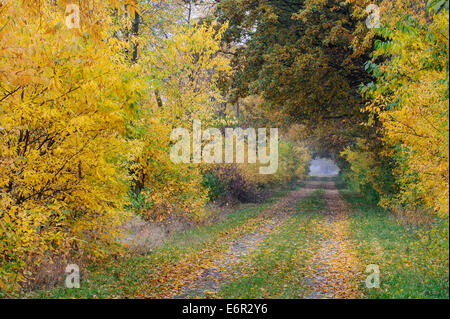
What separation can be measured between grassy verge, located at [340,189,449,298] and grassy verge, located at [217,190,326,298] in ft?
4.34

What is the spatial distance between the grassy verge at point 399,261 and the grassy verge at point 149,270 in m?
3.87

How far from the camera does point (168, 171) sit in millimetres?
12219

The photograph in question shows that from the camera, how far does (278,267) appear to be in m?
8.42

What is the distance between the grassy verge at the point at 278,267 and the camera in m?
6.69

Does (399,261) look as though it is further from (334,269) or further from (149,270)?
(149,270)

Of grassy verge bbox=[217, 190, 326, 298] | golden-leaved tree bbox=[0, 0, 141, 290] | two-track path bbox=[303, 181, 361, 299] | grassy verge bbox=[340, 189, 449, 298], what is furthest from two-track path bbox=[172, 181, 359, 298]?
golden-leaved tree bbox=[0, 0, 141, 290]

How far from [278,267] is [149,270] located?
2.89 metres

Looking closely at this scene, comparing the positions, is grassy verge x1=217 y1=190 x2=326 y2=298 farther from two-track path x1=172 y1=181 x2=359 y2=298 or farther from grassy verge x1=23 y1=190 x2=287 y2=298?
grassy verge x1=23 y1=190 x2=287 y2=298

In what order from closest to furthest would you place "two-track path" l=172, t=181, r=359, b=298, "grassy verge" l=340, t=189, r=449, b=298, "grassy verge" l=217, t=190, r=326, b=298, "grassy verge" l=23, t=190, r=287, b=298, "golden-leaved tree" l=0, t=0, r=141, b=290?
"golden-leaved tree" l=0, t=0, r=141, b=290 < "grassy verge" l=340, t=189, r=449, b=298 < "grassy verge" l=23, t=190, r=287, b=298 < "grassy verge" l=217, t=190, r=326, b=298 < "two-track path" l=172, t=181, r=359, b=298

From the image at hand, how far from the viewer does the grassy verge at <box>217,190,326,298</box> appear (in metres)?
6.69

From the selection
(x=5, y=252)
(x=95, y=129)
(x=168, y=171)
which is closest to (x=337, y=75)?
(x=168, y=171)

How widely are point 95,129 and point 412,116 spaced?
21.0 feet
